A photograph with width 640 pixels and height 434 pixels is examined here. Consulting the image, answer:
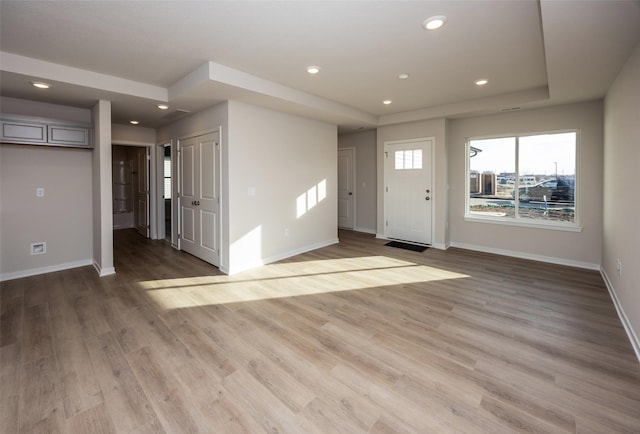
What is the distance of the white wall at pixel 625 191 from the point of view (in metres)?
2.47

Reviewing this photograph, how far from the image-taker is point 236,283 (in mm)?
3885

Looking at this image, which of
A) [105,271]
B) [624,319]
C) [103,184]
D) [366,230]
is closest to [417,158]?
[366,230]

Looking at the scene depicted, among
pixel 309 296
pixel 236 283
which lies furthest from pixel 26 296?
pixel 309 296

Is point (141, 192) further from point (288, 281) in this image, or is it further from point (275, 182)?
point (288, 281)

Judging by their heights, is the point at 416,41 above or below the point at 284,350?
above

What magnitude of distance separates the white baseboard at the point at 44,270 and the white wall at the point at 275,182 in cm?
243

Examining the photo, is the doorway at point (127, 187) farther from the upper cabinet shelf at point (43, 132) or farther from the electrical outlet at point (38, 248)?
the upper cabinet shelf at point (43, 132)

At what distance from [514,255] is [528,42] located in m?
3.50

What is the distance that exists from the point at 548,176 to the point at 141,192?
829cm

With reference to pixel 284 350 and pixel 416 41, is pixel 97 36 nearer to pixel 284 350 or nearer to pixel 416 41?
pixel 416 41

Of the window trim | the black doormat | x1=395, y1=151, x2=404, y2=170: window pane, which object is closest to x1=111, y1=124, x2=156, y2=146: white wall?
x1=395, y1=151, x2=404, y2=170: window pane

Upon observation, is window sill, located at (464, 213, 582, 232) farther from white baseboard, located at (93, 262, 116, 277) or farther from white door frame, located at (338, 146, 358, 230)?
white baseboard, located at (93, 262, 116, 277)

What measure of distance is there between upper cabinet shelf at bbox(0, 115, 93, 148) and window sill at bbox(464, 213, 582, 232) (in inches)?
253

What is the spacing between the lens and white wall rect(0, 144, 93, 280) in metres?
3.97
